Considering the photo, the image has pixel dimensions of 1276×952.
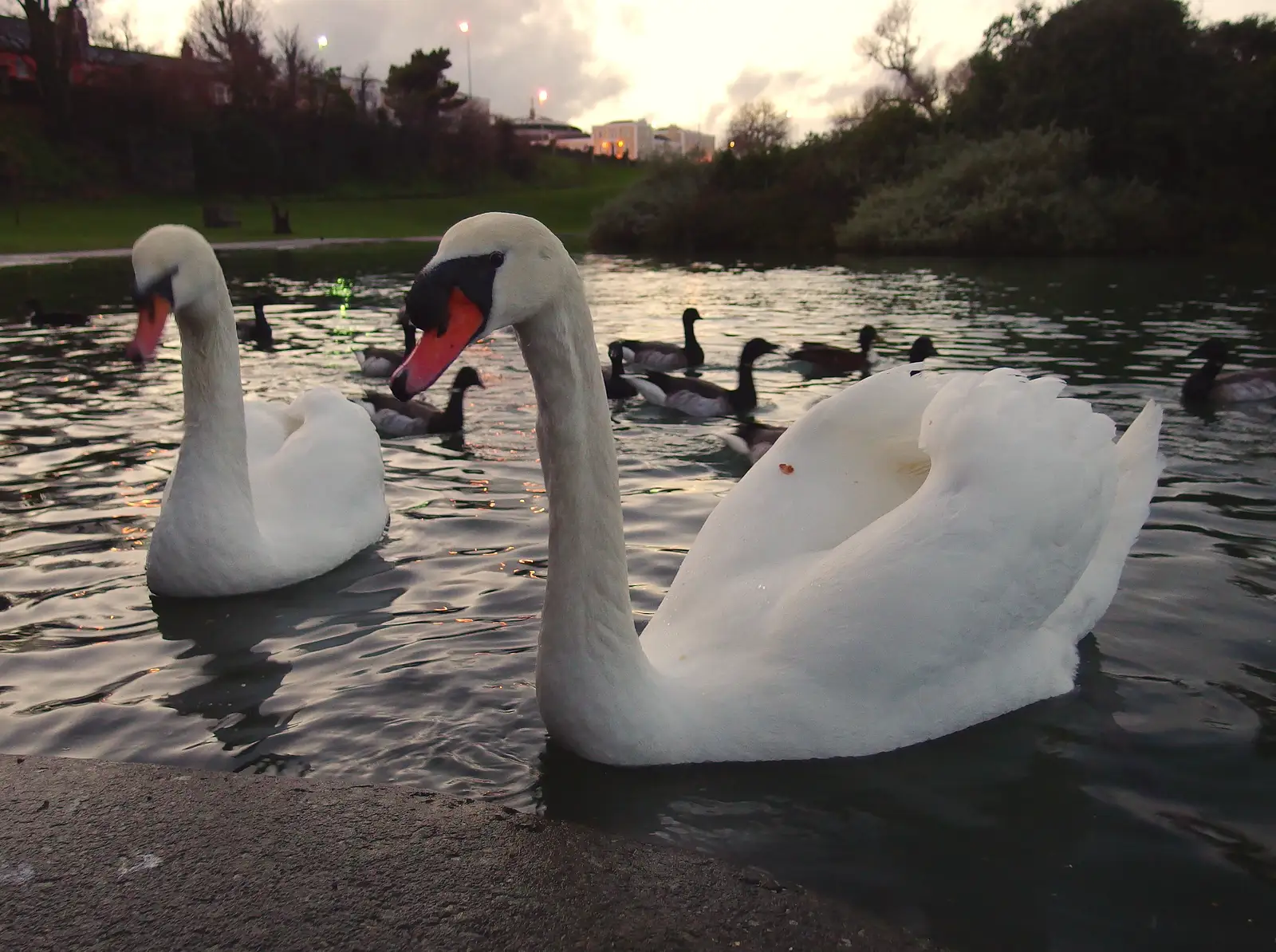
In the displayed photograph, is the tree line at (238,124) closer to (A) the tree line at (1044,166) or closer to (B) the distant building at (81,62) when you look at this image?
(B) the distant building at (81,62)

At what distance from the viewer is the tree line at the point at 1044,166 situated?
37.2m

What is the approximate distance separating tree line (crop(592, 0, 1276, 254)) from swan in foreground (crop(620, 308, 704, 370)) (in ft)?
83.6

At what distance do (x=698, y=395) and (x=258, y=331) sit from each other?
311 inches

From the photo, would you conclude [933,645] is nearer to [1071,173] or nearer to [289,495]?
[289,495]

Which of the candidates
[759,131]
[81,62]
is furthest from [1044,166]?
[81,62]

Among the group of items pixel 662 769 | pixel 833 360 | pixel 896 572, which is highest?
pixel 896 572

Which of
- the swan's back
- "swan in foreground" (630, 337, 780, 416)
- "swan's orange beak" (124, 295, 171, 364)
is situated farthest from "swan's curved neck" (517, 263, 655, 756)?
"swan in foreground" (630, 337, 780, 416)

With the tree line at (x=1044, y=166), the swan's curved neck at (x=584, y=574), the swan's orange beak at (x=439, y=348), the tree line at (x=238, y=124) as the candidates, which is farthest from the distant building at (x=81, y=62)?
the swan's orange beak at (x=439, y=348)

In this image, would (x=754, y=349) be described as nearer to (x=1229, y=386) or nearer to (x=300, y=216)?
(x=1229, y=386)

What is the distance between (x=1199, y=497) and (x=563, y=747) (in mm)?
5286

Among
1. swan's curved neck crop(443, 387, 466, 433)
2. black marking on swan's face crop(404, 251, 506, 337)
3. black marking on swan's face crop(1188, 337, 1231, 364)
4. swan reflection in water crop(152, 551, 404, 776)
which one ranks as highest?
black marking on swan's face crop(404, 251, 506, 337)

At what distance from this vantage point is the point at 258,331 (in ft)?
52.6

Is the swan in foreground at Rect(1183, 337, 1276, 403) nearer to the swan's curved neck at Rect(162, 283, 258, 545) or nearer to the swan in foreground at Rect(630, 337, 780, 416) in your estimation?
the swan in foreground at Rect(630, 337, 780, 416)

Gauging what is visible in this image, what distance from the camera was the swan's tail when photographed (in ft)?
14.7
